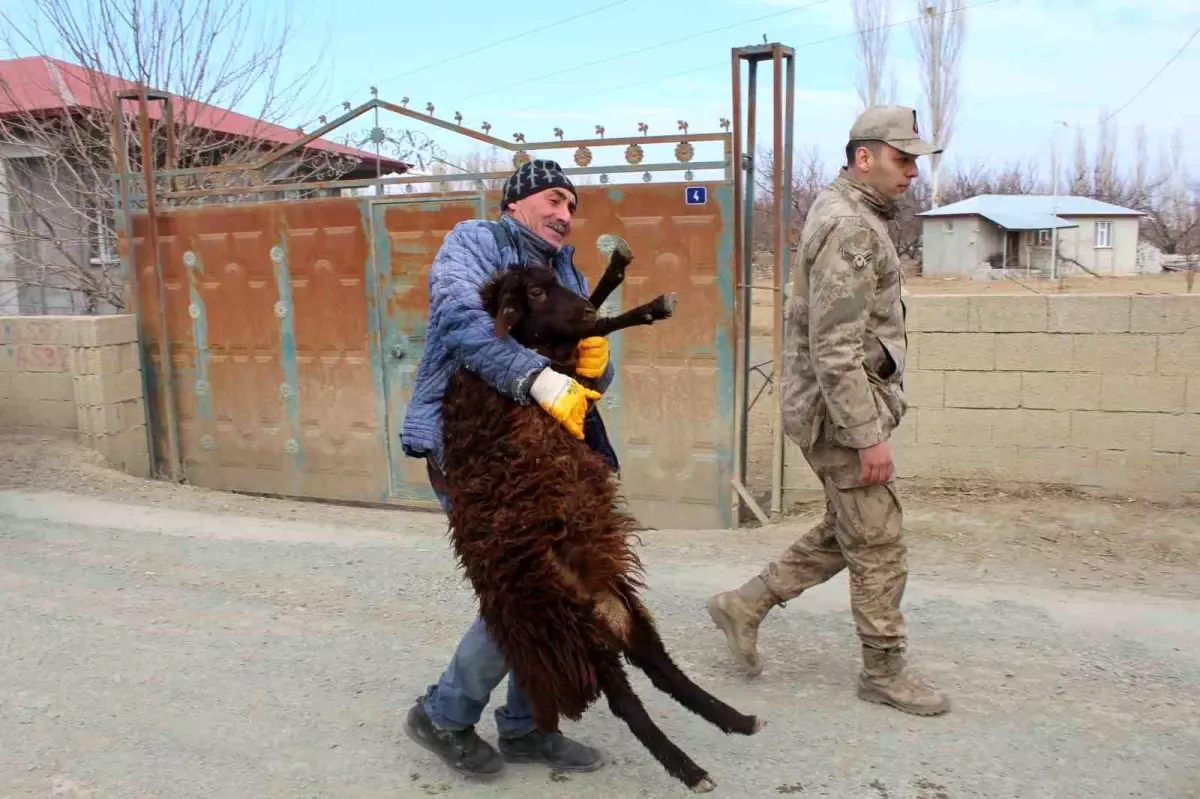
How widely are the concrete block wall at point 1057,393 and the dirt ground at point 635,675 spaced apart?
202 millimetres

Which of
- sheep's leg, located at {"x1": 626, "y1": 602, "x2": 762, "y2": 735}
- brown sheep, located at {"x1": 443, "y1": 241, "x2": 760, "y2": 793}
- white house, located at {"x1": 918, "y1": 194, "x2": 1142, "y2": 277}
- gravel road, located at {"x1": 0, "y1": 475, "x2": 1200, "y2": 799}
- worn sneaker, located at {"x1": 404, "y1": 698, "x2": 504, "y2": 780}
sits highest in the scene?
white house, located at {"x1": 918, "y1": 194, "x2": 1142, "y2": 277}

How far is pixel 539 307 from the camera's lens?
2592 millimetres

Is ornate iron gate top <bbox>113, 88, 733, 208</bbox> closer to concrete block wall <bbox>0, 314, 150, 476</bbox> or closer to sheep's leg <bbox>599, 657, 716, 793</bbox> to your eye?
concrete block wall <bbox>0, 314, 150, 476</bbox>

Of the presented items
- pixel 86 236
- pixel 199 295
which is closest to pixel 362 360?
pixel 199 295

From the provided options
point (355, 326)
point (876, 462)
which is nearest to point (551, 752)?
point (876, 462)

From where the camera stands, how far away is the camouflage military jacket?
10.1ft

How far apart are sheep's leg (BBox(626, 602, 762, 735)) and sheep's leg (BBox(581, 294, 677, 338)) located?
2.60ft

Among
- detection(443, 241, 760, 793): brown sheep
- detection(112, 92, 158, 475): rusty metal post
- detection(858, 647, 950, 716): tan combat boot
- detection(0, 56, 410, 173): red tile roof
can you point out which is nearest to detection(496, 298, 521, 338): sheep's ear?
detection(443, 241, 760, 793): brown sheep

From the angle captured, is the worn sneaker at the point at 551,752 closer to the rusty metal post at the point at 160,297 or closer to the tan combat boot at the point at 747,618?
the tan combat boot at the point at 747,618

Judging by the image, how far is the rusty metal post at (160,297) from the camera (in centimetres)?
725

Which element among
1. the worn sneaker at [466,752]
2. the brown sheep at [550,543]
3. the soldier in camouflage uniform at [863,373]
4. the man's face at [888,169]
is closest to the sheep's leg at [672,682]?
the brown sheep at [550,543]

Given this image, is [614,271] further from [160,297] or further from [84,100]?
[84,100]

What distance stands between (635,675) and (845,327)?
4.66 feet

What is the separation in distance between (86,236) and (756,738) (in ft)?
35.2
